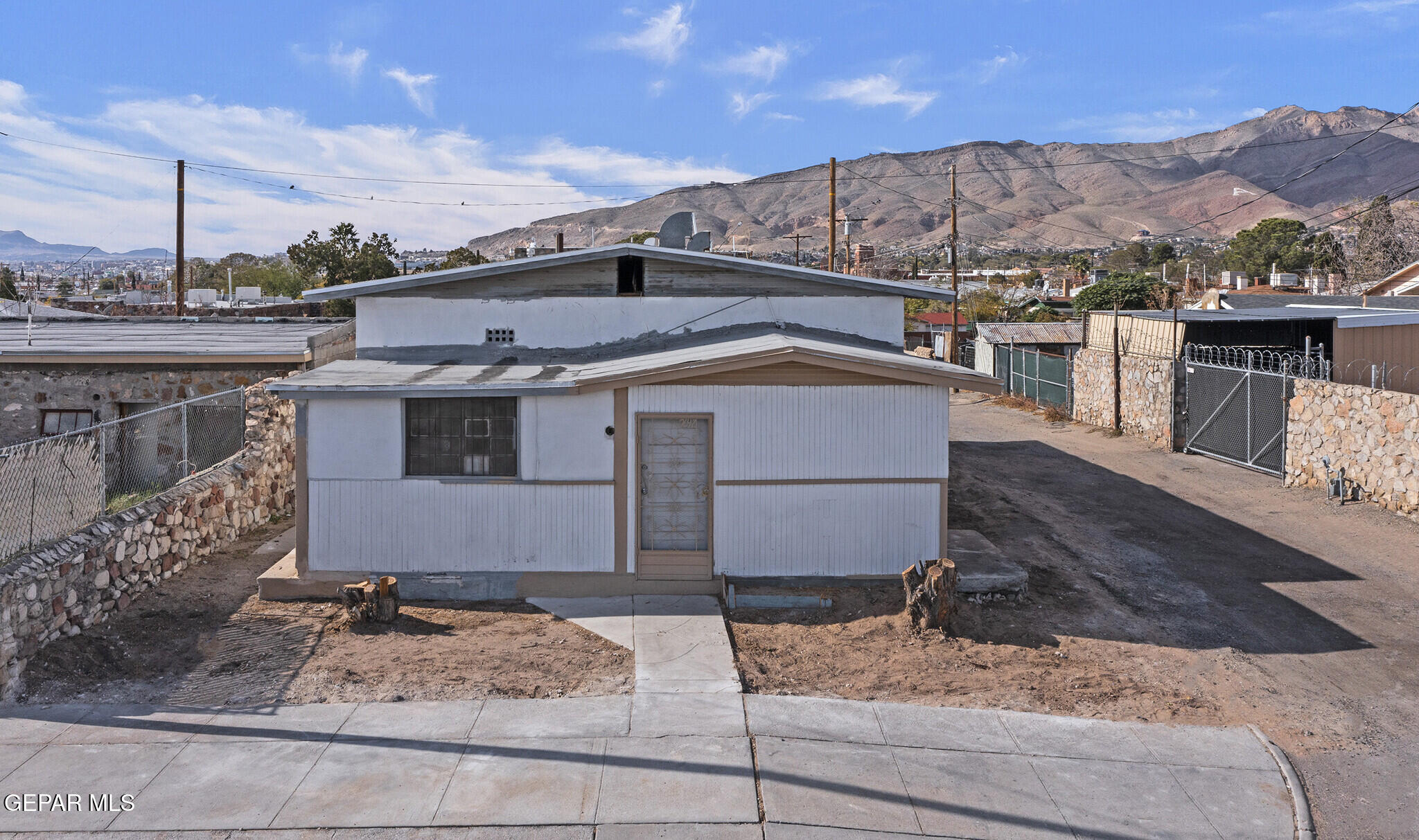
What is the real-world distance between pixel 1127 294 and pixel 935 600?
39.6 m

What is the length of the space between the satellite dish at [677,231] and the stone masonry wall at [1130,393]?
41.9ft

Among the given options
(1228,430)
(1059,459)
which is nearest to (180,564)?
(1059,459)

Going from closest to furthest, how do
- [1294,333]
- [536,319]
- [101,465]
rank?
[101,465]
[536,319]
[1294,333]

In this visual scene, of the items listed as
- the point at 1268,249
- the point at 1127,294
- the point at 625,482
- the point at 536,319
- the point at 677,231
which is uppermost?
the point at 1268,249

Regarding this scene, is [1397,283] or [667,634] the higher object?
[1397,283]

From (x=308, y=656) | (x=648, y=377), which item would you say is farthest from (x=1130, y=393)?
(x=308, y=656)

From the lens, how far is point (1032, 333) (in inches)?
1646

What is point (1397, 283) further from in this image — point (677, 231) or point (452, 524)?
point (452, 524)

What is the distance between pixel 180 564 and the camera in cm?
1211

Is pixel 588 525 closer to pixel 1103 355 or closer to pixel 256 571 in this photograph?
pixel 256 571

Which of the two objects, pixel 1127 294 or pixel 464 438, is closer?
pixel 464 438

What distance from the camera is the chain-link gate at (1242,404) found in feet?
61.7

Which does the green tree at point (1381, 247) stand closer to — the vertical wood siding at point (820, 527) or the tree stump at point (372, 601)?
the vertical wood siding at point (820, 527)

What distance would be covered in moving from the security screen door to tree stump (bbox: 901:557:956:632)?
97.7 inches
